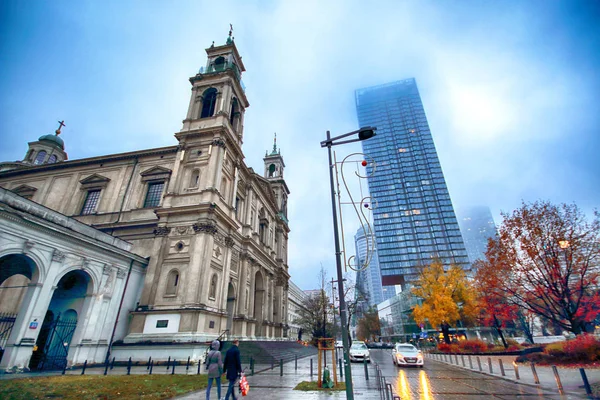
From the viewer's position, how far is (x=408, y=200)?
11150 centimetres

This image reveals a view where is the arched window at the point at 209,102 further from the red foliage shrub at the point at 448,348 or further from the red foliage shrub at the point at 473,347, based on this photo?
the red foliage shrub at the point at 473,347

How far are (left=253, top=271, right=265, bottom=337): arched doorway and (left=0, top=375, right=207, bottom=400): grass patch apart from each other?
22167mm

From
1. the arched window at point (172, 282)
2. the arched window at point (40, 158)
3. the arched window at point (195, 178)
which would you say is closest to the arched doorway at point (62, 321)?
the arched window at point (172, 282)

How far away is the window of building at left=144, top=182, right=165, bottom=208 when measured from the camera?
28611mm

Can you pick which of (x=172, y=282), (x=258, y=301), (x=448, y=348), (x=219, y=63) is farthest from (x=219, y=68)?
(x=448, y=348)

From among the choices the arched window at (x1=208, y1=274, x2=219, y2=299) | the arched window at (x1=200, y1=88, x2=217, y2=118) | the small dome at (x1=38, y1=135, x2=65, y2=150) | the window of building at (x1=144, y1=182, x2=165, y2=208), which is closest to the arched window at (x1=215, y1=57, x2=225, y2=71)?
the arched window at (x1=200, y1=88, x2=217, y2=118)

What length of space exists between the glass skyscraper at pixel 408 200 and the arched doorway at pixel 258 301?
5796 cm

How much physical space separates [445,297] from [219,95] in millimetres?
34972

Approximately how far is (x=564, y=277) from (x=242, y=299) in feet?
84.9

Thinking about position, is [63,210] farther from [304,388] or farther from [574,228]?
[574,228]

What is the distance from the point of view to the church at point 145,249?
16328mm

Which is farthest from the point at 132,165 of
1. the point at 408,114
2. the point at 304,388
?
the point at 408,114

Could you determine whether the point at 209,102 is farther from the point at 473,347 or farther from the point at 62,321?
the point at 473,347

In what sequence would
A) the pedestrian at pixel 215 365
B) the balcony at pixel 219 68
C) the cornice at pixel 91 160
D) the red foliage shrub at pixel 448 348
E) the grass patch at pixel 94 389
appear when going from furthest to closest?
1. the balcony at pixel 219 68
2. the red foliage shrub at pixel 448 348
3. the cornice at pixel 91 160
4. the grass patch at pixel 94 389
5. the pedestrian at pixel 215 365
